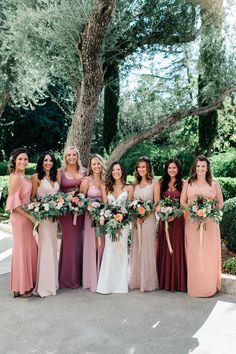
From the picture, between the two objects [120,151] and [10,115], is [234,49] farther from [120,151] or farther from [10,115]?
[10,115]

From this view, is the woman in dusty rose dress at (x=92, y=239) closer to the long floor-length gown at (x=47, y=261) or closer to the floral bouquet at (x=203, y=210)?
the long floor-length gown at (x=47, y=261)

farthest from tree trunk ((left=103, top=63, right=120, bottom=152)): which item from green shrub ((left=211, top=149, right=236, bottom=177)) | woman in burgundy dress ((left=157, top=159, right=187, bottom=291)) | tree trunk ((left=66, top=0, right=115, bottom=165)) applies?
Answer: woman in burgundy dress ((left=157, top=159, right=187, bottom=291))

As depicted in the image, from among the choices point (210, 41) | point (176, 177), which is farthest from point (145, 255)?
point (210, 41)

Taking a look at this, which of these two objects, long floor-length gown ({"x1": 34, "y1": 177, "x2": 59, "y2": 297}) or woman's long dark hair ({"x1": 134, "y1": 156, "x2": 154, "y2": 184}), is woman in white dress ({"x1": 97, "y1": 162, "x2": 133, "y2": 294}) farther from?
long floor-length gown ({"x1": 34, "y1": 177, "x2": 59, "y2": 297})

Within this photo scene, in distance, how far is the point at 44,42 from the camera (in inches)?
378

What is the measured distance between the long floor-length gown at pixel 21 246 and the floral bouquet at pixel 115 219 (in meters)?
1.05

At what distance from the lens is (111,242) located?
18.7 ft

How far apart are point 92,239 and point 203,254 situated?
1.54 metres

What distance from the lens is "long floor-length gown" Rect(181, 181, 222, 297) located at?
17.7 ft

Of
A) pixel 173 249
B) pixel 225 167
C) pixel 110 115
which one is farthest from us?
pixel 110 115

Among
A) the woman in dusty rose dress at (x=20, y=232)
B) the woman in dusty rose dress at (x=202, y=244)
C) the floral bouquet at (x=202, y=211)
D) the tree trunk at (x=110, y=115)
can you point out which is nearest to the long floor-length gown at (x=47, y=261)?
the woman in dusty rose dress at (x=20, y=232)

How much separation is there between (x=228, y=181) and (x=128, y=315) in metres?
7.49

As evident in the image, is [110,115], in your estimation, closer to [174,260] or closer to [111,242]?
Result: [111,242]

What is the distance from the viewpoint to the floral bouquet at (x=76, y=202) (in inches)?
221
